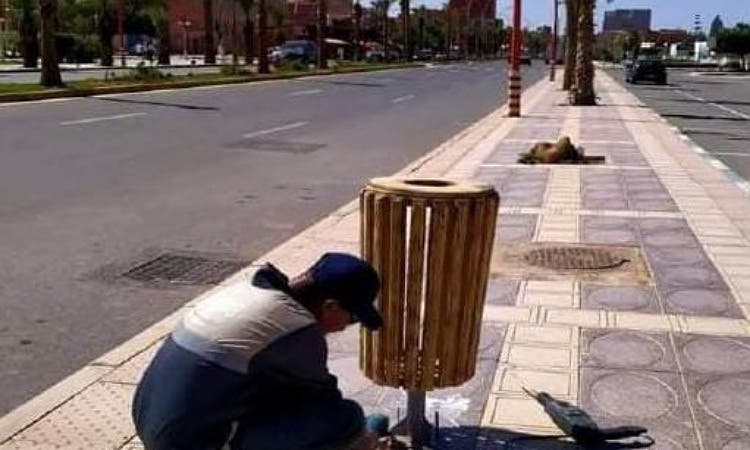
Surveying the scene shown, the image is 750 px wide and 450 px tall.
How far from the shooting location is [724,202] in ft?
33.8

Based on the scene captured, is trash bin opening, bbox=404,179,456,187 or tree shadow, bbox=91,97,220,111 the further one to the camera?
tree shadow, bbox=91,97,220,111

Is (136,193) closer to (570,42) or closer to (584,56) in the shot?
(584,56)

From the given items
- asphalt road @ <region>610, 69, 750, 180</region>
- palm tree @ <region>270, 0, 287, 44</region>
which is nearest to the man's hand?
asphalt road @ <region>610, 69, 750, 180</region>

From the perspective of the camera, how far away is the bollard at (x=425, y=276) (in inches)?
142

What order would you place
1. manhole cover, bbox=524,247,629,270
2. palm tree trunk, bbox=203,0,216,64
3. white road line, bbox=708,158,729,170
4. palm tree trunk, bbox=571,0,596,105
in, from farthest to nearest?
palm tree trunk, bbox=203,0,216,64 → palm tree trunk, bbox=571,0,596,105 → white road line, bbox=708,158,729,170 → manhole cover, bbox=524,247,629,270

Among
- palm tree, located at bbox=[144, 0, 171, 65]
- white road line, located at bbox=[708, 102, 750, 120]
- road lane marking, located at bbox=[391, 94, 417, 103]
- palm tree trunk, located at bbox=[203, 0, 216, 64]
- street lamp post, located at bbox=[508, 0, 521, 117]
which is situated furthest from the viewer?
palm tree, located at bbox=[144, 0, 171, 65]

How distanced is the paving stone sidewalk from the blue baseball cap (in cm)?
103

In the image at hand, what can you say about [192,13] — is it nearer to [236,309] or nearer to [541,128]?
[541,128]

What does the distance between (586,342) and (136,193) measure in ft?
20.0

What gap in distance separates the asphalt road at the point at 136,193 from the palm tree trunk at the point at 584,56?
6.11 m

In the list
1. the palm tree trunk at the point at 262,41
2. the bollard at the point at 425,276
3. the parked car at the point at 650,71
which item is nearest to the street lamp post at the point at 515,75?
the bollard at the point at 425,276

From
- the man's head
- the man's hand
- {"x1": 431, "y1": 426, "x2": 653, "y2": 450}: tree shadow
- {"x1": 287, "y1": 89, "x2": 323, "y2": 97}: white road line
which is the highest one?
the man's head

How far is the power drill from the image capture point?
387 cm

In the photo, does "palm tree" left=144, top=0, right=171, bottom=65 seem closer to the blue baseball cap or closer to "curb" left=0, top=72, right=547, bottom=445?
"curb" left=0, top=72, right=547, bottom=445
